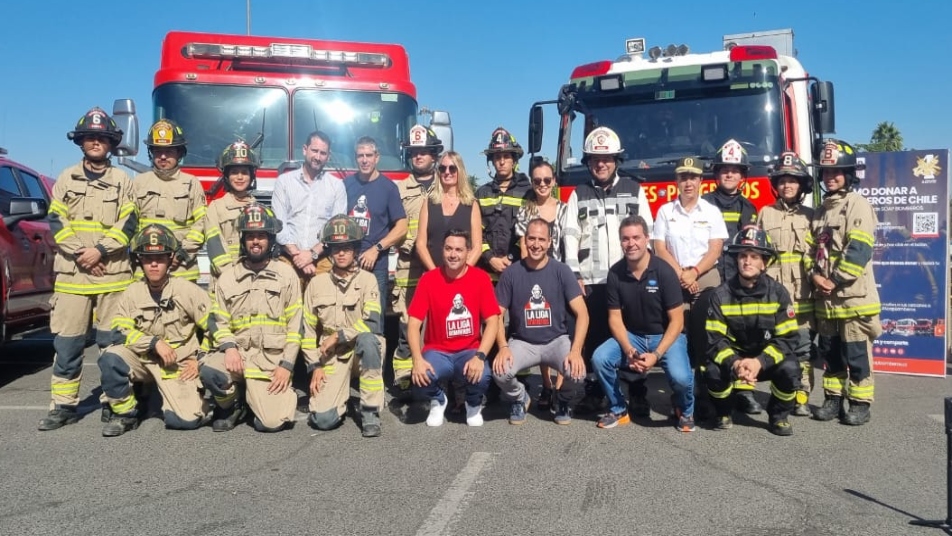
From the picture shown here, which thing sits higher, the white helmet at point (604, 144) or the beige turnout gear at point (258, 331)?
the white helmet at point (604, 144)

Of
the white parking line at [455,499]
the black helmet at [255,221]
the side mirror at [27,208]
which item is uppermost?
the side mirror at [27,208]

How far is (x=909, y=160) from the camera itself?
7902 millimetres

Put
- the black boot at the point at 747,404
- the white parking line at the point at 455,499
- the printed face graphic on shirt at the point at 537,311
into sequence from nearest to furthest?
the white parking line at the point at 455,499 < the printed face graphic on shirt at the point at 537,311 < the black boot at the point at 747,404

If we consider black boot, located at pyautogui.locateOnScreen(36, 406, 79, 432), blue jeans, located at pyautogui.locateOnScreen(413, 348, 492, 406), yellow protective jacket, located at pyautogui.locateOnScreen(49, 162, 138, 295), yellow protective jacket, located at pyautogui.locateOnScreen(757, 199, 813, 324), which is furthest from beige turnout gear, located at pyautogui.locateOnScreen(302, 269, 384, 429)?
yellow protective jacket, located at pyautogui.locateOnScreen(757, 199, 813, 324)

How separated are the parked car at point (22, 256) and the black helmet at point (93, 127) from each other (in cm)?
135

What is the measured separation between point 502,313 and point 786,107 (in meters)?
3.79

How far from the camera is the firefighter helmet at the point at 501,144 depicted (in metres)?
6.40

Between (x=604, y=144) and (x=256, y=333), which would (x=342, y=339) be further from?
(x=604, y=144)

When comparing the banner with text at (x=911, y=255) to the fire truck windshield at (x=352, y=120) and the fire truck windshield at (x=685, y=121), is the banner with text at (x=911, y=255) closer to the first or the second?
the fire truck windshield at (x=685, y=121)

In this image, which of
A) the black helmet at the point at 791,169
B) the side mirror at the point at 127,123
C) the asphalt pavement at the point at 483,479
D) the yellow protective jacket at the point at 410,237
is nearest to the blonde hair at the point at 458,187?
the yellow protective jacket at the point at 410,237

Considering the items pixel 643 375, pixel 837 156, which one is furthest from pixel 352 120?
pixel 837 156

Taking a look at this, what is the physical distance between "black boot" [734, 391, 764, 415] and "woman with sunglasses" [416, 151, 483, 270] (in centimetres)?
231

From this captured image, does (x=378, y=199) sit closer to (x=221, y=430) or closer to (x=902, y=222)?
(x=221, y=430)

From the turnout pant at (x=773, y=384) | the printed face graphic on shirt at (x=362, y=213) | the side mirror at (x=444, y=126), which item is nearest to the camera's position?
the turnout pant at (x=773, y=384)
